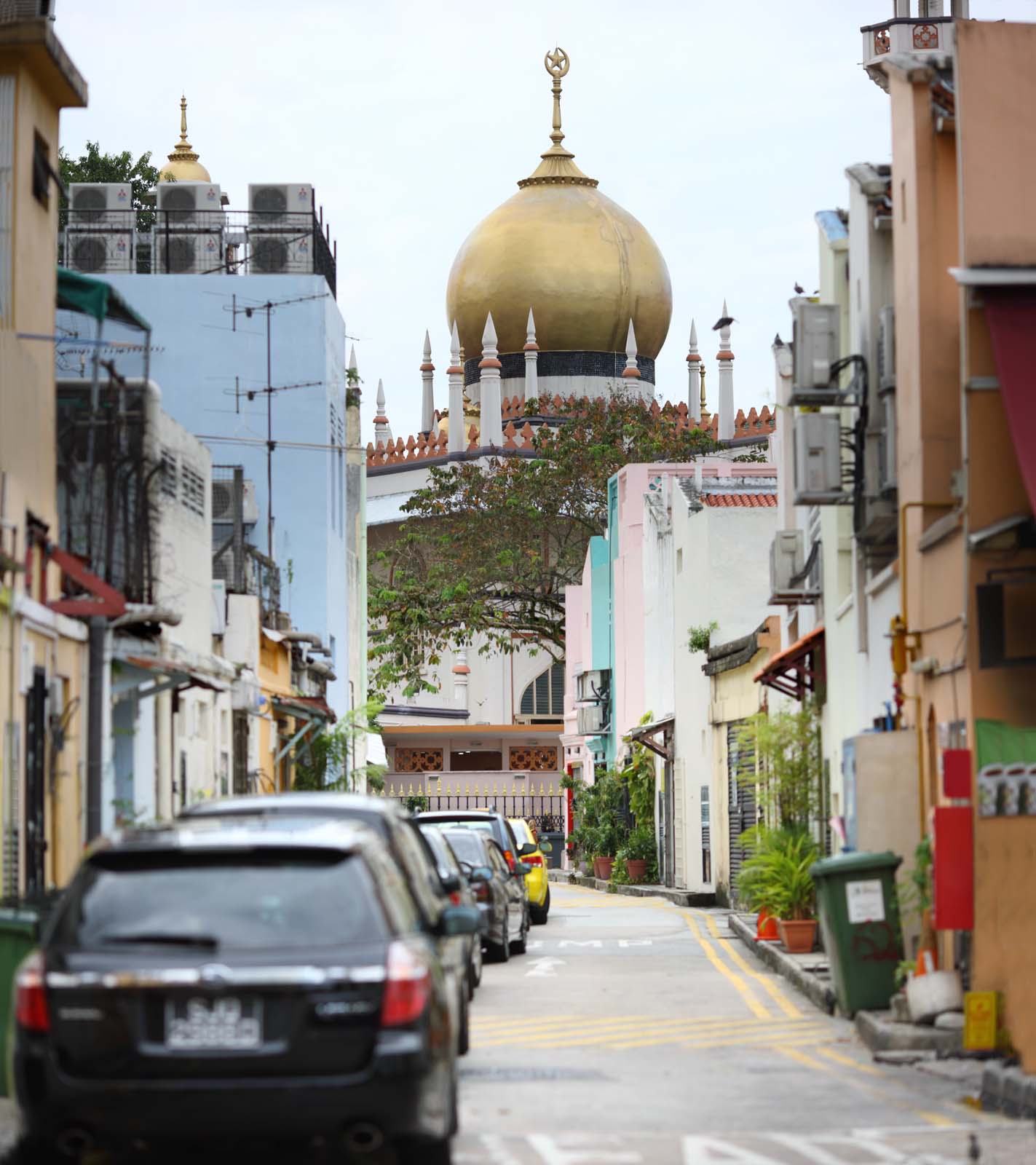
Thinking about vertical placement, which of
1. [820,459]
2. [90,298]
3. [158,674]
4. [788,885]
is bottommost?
[788,885]

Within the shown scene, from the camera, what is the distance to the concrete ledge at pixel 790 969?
1803cm

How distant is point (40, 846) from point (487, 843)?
26.6 feet

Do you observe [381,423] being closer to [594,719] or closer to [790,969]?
[594,719]

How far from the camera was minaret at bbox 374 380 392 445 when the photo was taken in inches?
3233

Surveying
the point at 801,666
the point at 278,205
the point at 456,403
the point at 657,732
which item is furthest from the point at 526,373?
the point at 801,666

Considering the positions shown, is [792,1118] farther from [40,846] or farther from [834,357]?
[834,357]

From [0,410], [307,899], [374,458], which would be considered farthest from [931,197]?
[374,458]

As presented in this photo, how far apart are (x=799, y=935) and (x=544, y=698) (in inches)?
2006

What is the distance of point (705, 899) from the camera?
3656 cm

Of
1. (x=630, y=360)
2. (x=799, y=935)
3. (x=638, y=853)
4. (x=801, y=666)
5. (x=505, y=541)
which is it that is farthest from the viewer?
(x=630, y=360)

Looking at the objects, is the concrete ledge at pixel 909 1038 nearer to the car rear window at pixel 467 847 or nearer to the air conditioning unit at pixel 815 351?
the air conditioning unit at pixel 815 351

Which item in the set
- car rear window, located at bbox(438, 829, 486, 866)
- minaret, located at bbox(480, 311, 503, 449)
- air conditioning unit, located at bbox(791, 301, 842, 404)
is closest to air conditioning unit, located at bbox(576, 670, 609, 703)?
minaret, located at bbox(480, 311, 503, 449)

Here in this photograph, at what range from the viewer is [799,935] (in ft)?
74.5

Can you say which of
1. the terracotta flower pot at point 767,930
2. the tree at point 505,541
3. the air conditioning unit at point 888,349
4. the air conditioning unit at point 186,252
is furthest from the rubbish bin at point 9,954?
the tree at point 505,541
